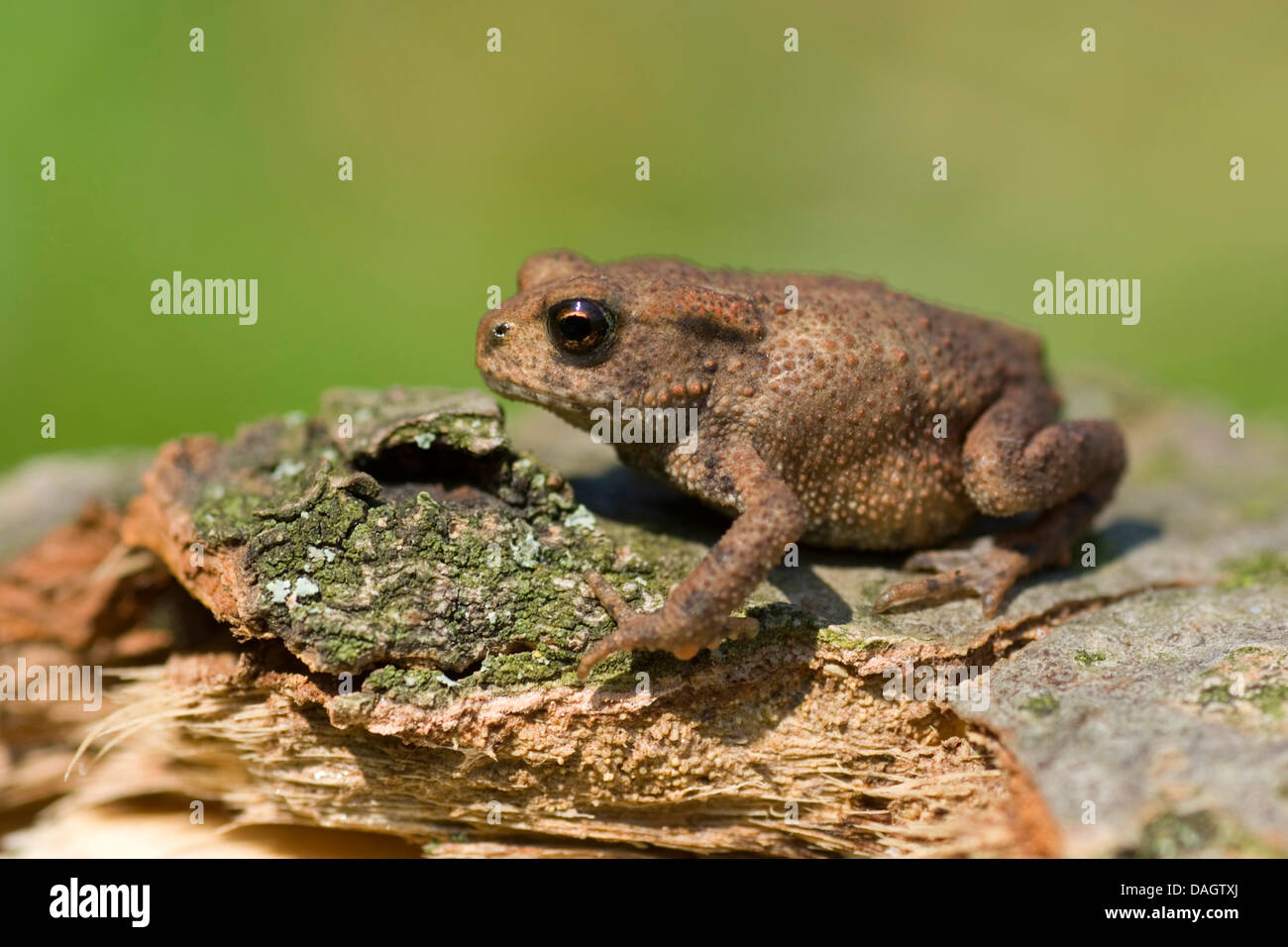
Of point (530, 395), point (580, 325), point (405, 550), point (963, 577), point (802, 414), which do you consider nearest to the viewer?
point (405, 550)

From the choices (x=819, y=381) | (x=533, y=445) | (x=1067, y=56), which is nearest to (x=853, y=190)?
(x=1067, y=56)

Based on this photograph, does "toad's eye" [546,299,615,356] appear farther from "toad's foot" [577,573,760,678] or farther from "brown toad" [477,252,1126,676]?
"toad's foot" [577,573,760,678]

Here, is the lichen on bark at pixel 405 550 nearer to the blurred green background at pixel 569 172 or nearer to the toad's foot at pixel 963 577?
the toad's foot at pixel 963 577

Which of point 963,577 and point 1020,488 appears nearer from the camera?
point 963,577

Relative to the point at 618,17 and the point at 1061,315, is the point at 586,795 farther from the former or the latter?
the point at 618,17

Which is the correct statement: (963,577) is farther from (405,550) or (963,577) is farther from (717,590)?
(405,550)

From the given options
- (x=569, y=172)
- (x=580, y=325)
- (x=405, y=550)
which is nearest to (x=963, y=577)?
(x=580, y=325)

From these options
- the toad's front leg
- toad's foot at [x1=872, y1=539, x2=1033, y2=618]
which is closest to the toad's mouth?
the toad's front leg
